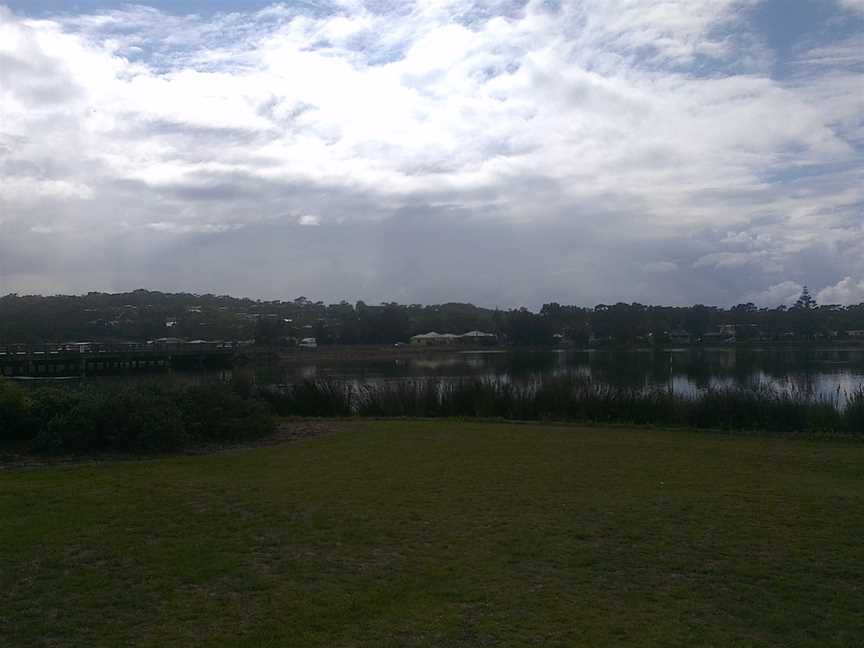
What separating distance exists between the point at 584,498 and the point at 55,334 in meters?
70.7

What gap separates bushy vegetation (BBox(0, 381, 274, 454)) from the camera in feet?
36.3

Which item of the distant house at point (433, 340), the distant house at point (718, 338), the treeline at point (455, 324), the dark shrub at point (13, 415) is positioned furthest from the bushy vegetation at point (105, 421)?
the distant house at point (718, 338)

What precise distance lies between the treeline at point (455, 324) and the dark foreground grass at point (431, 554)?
60.7m

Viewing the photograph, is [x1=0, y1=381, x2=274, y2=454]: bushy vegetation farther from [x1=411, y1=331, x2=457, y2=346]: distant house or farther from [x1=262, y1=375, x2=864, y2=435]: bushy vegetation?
[x1=411, y1=331, x2=457, y2=346]: distant house

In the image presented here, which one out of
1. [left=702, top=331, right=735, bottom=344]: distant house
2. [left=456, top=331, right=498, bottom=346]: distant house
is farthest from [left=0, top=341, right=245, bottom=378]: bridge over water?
[left=702, top=331, right=735, bottom=344]: distant house

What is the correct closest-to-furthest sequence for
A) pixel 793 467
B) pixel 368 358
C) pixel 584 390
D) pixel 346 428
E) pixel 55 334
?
pixel 793 467 → pixel 346 428 → pixel 584 390 → pixel 368 358 → pixel 55 334

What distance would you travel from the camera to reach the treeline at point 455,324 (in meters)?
73.4

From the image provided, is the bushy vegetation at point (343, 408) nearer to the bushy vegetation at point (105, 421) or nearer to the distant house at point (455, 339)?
the bushy vegetation at point (105, 421)

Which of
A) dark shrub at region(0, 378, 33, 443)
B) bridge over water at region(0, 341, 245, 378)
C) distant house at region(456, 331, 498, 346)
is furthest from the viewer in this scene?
distant house at region(456, 331, 498, 346)

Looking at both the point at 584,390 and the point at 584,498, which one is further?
the point at 584,390

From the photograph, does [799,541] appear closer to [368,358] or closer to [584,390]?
[584,390]

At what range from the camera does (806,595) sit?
208 inches

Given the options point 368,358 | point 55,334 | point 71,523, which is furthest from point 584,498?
point 55,334

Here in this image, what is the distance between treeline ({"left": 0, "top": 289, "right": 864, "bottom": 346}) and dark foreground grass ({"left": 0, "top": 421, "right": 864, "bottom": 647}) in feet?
199
